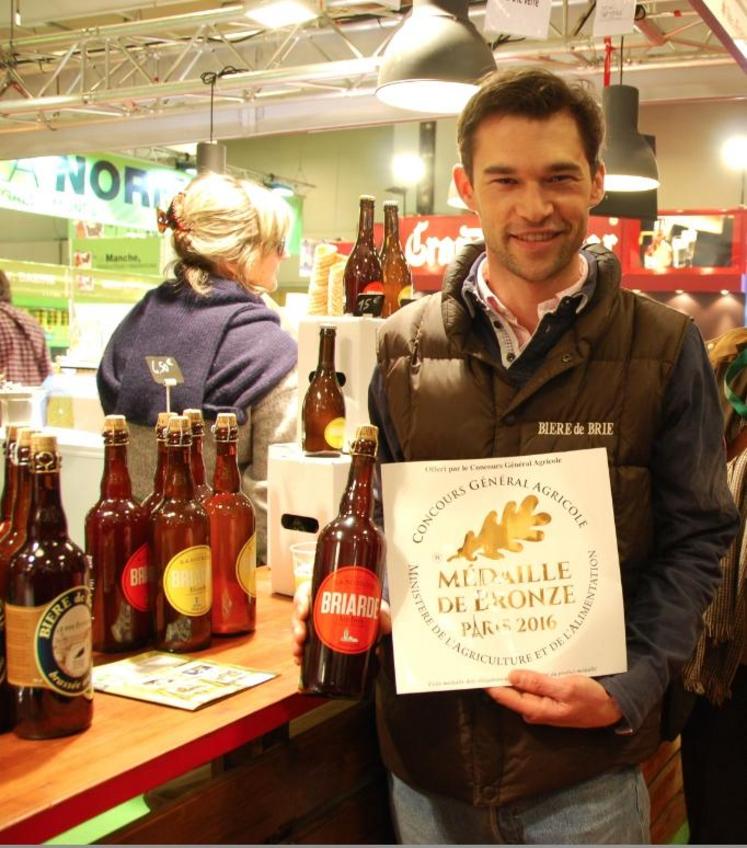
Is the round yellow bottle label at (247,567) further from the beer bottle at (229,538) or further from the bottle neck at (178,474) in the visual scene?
the bottle neck at (178,474)

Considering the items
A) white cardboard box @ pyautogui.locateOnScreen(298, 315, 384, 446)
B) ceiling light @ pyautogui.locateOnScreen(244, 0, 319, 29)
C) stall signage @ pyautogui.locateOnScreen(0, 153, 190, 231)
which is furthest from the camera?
stall signage @ pyautogui.locateOnScreen(0, 153, 190, 231)

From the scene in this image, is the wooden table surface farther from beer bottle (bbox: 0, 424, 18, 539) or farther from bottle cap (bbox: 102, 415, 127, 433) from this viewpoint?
bottle cap (bbox: 102, 415, 127, 433)

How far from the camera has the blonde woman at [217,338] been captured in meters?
2.39

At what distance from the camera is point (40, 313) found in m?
10.2

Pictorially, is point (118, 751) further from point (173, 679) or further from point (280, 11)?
point (280, 11)

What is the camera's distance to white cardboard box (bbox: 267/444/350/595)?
6.69ft

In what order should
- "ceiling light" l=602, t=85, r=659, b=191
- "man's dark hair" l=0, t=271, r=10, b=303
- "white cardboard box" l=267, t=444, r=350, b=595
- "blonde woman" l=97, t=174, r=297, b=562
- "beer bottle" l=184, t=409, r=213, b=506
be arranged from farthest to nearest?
Result: "man's dark hair" l=0, t=271, r=10, b=303
"ceiling light" l=602, t=85, r=659, b=191
"blonde woman" l=97, t=174, r=297, b=562
"white cardboard box" l=267, t=444, r=350, b=595
"beer bottle" l=184, t=409, r=213, b=506

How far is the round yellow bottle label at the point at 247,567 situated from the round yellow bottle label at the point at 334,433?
412 millimetres

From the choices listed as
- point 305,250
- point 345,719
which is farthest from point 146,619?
point 305,250

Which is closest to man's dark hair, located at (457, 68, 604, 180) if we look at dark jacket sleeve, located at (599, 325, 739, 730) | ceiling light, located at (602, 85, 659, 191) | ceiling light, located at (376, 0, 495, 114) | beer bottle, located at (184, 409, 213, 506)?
dark jacket sleeve, located at (599, 325, 739, 730)

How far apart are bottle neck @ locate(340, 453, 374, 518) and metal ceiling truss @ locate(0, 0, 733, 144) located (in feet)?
18.6

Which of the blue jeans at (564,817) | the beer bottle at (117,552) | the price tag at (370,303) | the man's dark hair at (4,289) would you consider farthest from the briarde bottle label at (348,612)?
the man's dark hair at (4,289)

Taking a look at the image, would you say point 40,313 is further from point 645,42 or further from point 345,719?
point 345,719

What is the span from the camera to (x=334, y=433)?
213cm
